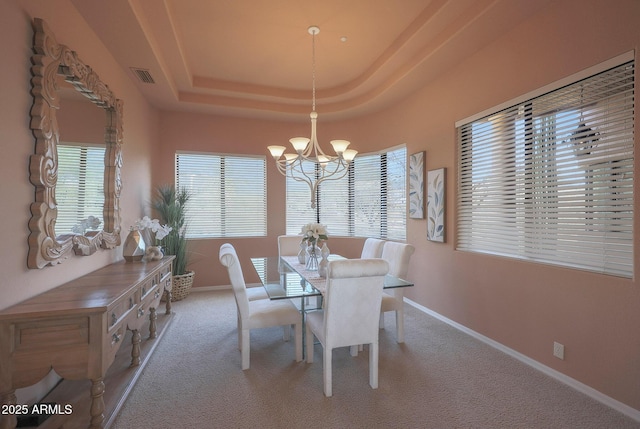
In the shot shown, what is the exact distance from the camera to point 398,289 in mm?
3074

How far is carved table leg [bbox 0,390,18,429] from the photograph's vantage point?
60.4 inches

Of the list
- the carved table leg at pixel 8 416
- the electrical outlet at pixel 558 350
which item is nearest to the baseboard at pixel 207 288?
the carved table leg at pixel 8 416

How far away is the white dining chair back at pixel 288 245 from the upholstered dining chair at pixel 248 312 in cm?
142

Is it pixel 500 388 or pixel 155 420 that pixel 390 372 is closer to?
pixel 500 388

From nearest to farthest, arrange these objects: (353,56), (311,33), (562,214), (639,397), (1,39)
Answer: (1,39), (639,397), (562,214), (311,33), (353,56)

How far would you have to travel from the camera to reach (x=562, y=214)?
8.06ft

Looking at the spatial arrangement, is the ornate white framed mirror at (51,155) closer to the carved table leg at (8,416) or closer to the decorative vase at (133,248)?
the decorative vase at (133,248)

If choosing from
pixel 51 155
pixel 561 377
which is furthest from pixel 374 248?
pixel 51 155

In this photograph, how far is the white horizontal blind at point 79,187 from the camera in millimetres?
2173

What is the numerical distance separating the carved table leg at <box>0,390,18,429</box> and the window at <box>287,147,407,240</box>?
415 centimetres

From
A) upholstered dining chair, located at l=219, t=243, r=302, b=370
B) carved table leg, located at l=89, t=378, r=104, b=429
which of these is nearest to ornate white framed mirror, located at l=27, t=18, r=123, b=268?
carved table leg, located at l=89, t=378, r=104, b=429

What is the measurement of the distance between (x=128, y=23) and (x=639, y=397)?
468 centimetres

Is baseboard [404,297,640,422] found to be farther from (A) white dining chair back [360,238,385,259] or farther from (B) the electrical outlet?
(A) white dining chair back [360,238,385,259]

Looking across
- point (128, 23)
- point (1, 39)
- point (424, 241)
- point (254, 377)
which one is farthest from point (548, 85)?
point (1, 39)
